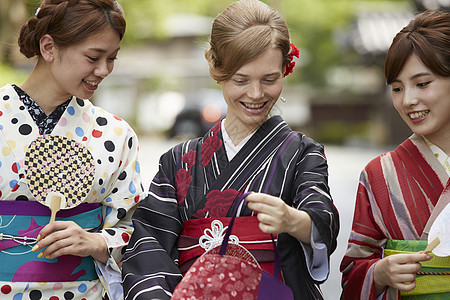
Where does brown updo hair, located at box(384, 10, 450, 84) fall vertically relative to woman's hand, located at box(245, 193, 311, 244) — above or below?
above

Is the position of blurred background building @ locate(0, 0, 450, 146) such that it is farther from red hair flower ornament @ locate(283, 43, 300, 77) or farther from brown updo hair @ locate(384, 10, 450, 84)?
brown updo hair @ locate(384, 10, 450, 84)

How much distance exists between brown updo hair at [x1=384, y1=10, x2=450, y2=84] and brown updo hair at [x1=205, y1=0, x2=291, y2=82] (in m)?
0.46

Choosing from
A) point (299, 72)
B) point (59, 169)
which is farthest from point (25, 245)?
point (299, 72)

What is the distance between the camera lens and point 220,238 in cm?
248

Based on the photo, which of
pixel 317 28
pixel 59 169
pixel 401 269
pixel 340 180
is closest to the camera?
pixel 401 269

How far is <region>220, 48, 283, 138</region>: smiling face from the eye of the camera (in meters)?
2.57

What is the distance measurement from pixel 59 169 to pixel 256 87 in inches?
35.0

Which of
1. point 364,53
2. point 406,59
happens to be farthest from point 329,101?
point 406,59

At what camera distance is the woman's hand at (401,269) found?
2.38 metres

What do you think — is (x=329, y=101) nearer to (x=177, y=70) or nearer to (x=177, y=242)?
(x=177, y=70)

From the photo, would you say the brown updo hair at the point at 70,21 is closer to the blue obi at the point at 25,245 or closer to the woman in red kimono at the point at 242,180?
the woman in red kimono at the point at 242,180

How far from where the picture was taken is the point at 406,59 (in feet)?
8.70

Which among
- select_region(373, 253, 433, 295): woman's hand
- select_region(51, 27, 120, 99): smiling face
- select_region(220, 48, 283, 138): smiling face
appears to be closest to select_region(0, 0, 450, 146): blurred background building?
select_region(51, 27, 120, 99): smiling face

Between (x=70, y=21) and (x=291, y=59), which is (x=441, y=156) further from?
(x=70, y=21)
